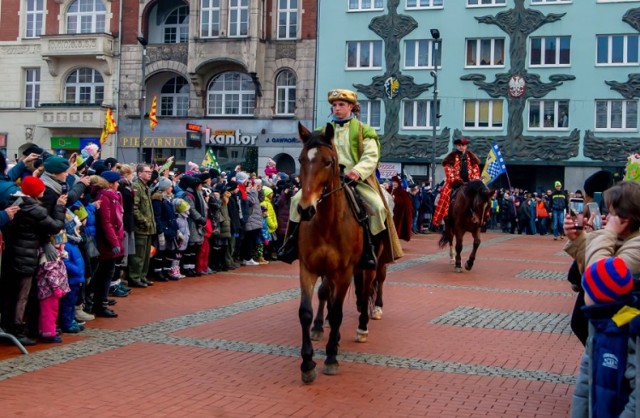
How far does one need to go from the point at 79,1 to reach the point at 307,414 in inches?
1873

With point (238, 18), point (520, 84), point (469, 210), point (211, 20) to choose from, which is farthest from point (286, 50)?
point (469, 210)

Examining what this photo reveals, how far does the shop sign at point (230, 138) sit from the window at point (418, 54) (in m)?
10.3

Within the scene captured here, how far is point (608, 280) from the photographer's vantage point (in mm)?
4609

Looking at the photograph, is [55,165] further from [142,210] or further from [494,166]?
[494,166]

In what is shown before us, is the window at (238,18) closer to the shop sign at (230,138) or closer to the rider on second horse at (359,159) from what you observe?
the shop sign at (230,138)

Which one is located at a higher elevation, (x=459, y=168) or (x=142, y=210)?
(x=459, y=168)

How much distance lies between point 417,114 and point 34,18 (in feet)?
84.1

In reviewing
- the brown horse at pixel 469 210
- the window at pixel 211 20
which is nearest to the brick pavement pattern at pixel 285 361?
the brown horse at pixel 469 210

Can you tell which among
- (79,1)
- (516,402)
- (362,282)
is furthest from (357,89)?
(516,402)

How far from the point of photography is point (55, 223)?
8711 millimetres

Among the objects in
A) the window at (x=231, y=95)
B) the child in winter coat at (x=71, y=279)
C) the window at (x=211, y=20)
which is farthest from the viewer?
the window at (x=231, y=95)

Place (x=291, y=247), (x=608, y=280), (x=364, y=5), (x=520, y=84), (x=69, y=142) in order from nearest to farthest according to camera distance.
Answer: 1. (x=608, y=280)
2. (x=291, y=247)
3. (x=520, y=84)
4. (x=364, y=5)
5. (x=69, y=142)

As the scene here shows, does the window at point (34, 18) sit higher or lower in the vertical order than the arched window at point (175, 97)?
higher

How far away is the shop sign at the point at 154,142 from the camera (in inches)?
1875
